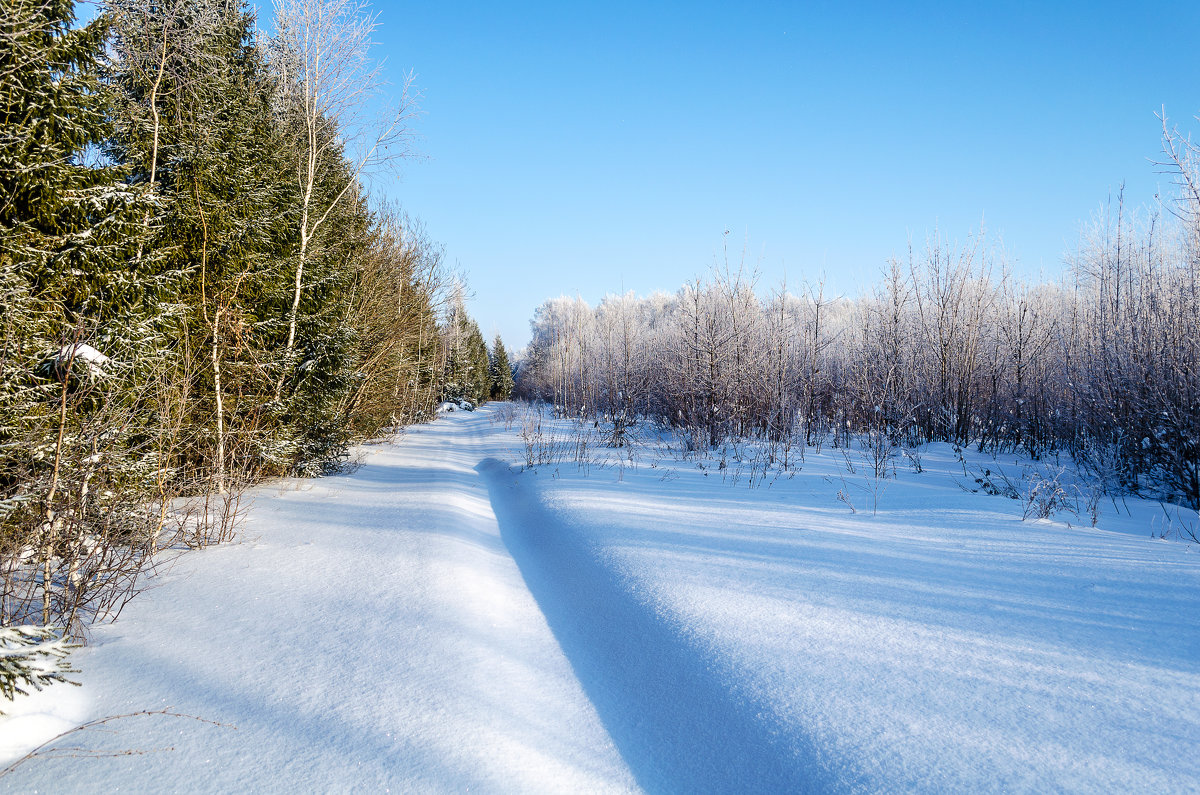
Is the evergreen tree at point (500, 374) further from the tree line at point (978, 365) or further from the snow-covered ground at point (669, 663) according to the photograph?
the snow-covered ground at point (669, 663)

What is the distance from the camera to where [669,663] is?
296cm

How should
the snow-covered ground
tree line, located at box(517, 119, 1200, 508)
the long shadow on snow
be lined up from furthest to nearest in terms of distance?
tree line, located at box(517, 119, 1200, 508)
the long shadow on snow
the snow-covered ground

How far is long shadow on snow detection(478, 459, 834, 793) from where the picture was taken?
7.10 feet

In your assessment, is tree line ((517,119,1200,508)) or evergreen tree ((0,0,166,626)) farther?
tree line ((517,119,1200,508))

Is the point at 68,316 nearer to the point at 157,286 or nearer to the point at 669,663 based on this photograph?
the point at 157,286

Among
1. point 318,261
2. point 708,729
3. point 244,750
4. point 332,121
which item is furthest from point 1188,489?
point 332,121

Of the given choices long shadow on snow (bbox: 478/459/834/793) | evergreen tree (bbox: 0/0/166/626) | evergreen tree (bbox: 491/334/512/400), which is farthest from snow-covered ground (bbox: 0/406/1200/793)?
evergreen tree (bbox: 491/334/512/400)

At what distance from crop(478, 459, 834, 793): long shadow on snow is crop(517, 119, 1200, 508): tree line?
23.4ft

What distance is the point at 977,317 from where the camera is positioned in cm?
1220

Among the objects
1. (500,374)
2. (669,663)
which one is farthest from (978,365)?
(500,374)

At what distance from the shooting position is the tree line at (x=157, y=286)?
10.5 feet

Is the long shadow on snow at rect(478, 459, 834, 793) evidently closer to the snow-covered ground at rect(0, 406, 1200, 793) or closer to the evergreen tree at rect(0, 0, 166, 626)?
the snow-covered ground at rect(0, 406, 1200, 793)

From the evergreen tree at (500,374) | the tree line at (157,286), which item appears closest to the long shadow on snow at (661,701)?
the tree line at (157,286)

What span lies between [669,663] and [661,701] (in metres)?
0.28
